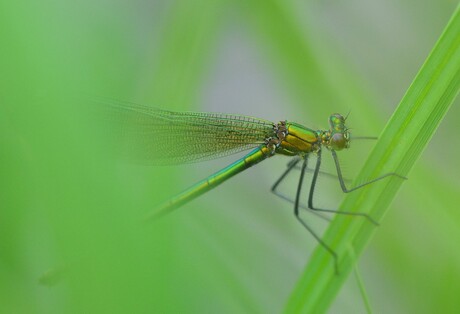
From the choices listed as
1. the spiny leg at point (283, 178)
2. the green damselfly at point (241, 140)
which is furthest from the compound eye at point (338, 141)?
the spiny leg at point (283, 178)

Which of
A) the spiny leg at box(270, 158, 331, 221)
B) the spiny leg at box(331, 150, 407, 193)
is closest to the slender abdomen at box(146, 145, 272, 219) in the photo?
the spiny leg at box(270, 158, 331, 221)

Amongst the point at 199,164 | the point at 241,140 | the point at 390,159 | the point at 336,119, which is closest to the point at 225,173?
the point at 241,140

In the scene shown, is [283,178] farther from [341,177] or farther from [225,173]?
[341,177]

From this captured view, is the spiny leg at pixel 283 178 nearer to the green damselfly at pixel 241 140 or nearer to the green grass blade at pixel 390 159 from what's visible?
the green damselfly at pixel 241 140

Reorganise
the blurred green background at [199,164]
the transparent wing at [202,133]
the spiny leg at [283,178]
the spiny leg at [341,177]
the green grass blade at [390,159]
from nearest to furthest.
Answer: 1. the blurred green background at [199,164]
2. the green grass blade at [390,159]
3. the spiny leg at [341,177]
4. the transparent wing at [202,133]
5. the spiny leg at [283,178]

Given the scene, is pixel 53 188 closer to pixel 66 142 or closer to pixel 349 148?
pixel 66 142

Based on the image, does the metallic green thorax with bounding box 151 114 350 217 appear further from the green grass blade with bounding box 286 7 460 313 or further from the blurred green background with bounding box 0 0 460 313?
the green grass blade with bounding box 286 7 460 313
